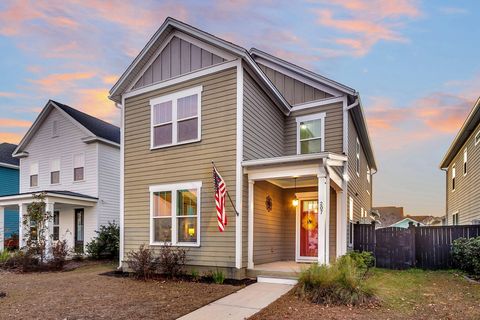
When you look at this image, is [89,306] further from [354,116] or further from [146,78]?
[354,116]

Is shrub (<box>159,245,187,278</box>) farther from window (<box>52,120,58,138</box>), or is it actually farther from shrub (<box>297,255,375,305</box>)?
window (<box>52,120,58,138</box>)

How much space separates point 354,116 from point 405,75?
140 inches

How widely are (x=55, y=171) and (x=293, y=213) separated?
519 inches

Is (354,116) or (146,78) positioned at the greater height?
(146,78)

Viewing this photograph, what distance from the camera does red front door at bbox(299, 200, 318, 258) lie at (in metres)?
12.1

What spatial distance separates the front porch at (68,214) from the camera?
16.2 m

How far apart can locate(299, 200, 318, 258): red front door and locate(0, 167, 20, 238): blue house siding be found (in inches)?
712

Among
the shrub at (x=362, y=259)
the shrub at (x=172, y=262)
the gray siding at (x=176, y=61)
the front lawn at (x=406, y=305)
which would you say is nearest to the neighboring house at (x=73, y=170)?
the gray siding at (x=176, y=61)

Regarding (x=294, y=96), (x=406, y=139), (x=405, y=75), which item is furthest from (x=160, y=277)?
(x=406, y=139)

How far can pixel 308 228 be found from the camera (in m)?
12.3

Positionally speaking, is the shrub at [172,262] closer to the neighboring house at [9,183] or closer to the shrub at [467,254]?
the shrub at [467,254]

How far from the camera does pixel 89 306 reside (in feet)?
23.5

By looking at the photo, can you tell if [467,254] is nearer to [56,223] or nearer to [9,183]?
[56,223]

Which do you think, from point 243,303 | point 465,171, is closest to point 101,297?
point 243,303
